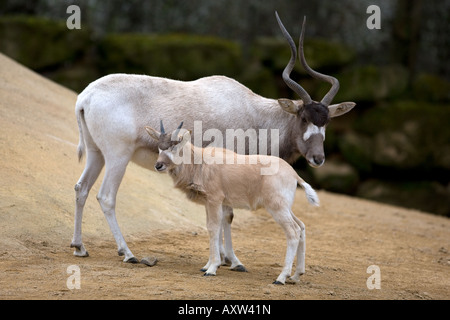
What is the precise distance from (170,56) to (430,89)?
7089 mm

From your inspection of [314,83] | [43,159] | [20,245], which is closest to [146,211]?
[43,159]

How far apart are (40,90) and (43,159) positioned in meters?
3.40

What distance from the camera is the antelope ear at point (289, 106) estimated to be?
8.30 metres

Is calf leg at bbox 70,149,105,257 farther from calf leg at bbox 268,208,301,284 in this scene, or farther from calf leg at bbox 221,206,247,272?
calf leg at bbox 268,208,301,284

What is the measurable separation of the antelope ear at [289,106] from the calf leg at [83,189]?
7.82 feet

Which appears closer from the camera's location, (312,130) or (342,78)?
(312,130)

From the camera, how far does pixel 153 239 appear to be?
9078 mm

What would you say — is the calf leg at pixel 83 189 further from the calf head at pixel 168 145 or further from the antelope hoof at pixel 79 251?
the calf head at pixel 168 145

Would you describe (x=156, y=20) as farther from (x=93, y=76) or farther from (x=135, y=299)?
(x=135, y=299)

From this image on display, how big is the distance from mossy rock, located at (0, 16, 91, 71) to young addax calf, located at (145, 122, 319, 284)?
9978 millimetres

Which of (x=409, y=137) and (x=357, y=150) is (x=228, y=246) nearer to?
(x=357, y=150)

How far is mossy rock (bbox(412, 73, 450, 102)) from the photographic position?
58.5 ft

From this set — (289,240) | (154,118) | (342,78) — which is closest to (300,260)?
(289,240)

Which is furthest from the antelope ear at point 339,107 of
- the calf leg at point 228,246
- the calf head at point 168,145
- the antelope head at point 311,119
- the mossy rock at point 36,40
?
the mossy rock at point 36,40
